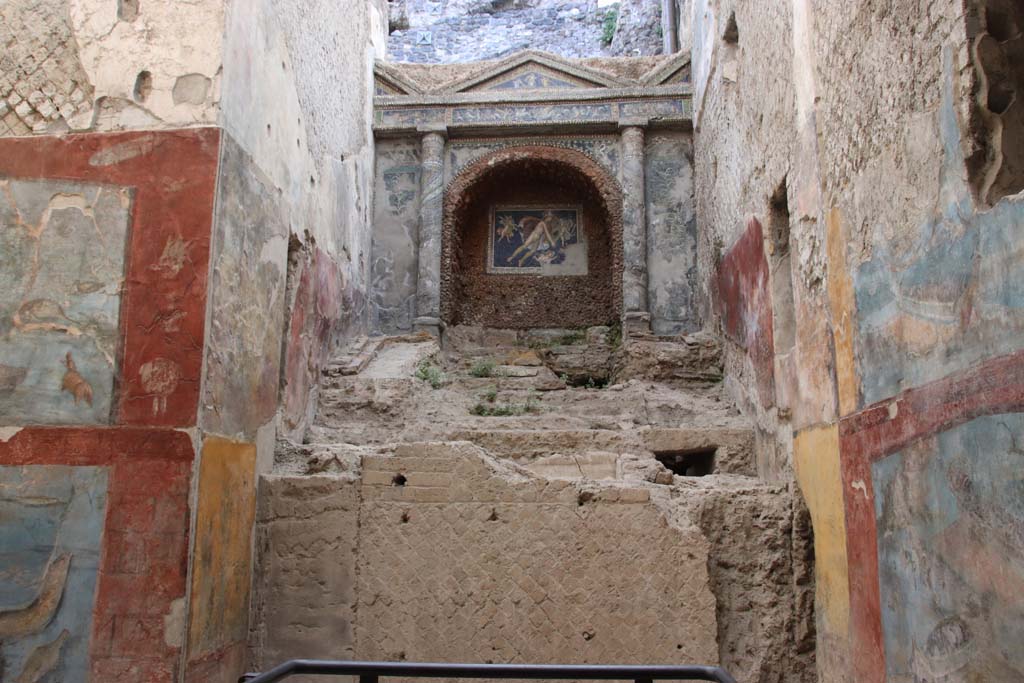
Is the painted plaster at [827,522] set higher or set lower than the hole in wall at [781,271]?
lower

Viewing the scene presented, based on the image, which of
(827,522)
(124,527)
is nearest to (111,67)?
(124,527)

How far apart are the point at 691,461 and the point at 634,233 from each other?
3892 mm

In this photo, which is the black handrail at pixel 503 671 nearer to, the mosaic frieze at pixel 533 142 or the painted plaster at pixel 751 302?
the painted plaster at pixel 751 302

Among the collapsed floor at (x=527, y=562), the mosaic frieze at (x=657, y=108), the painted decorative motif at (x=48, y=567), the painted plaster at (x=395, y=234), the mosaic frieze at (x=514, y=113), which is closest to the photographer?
the painted decorative motif at (x=48, y=567)

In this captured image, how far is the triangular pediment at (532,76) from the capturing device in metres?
9.54

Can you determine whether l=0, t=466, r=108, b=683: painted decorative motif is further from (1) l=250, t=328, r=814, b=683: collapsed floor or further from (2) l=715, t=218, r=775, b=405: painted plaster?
(2) l=715, t=218, r=775, b=405: painted plaster

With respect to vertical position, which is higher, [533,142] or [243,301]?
[533,142]

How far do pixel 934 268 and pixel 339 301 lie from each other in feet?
17.6

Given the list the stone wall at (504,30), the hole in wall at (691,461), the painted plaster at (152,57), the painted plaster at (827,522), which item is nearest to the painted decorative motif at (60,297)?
the painted plaster at (152,57)

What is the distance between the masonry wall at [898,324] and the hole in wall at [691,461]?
49 cm

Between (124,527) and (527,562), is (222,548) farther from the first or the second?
(527,562)

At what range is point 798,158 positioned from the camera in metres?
4.45

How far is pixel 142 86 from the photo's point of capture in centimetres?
447

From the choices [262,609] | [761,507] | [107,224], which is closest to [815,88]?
[761,507]
